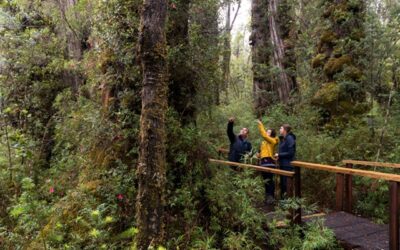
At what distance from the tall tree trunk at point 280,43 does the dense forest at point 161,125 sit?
3.54 ft

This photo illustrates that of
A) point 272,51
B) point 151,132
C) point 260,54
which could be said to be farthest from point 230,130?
point 260,54

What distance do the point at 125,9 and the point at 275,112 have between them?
694 cm

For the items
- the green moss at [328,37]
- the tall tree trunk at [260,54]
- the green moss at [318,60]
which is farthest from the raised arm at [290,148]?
the tall tree trunk at [260,54]

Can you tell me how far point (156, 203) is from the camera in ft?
14.3

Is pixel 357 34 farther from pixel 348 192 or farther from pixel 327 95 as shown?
pixel 348 192

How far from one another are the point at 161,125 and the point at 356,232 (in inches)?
152

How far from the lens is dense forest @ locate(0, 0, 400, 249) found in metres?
4.62

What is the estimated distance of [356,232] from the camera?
5848 millimetres

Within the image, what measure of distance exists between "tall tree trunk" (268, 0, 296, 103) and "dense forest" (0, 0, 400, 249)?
3.54ft

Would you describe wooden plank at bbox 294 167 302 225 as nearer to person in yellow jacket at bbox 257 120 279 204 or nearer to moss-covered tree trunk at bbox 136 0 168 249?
person in yellow jacket at bbox 257 120 279 204

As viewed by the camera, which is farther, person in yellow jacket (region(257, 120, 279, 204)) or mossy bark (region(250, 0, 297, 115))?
mossy bark (region(250, 0, 297, 115))

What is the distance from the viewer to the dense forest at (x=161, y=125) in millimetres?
4625

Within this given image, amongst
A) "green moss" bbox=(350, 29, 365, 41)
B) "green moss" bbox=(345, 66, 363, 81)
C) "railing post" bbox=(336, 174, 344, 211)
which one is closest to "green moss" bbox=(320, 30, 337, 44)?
"green moss" bbox=(350, 29, 365, 41)

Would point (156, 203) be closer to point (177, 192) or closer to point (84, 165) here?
point (177, 192)
